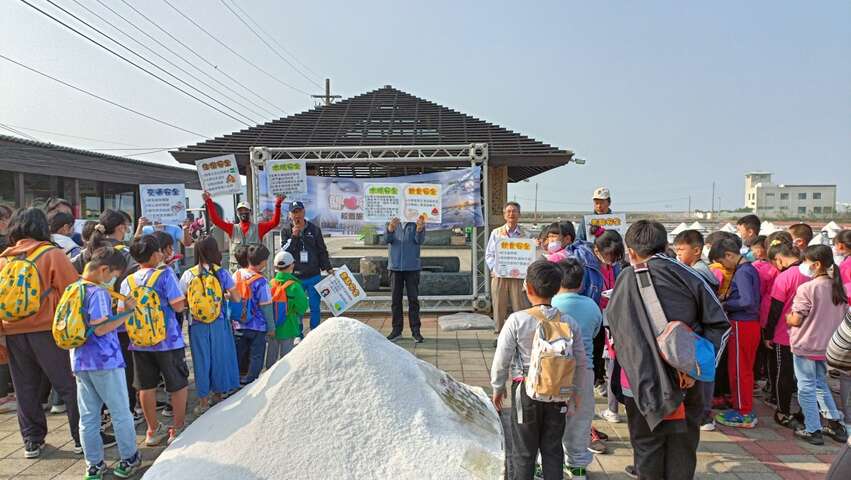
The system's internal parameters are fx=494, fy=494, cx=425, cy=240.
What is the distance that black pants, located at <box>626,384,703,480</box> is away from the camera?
2578mm

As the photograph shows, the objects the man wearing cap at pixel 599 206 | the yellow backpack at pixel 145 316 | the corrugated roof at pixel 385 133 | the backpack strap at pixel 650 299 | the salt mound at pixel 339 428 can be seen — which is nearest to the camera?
the backpack strap at pixel 650 299

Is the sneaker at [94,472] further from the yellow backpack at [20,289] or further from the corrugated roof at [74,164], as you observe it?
the corrugated roof at [74,164]

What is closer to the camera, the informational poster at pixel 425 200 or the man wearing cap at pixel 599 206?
the man wearing cap at pixel 599 206

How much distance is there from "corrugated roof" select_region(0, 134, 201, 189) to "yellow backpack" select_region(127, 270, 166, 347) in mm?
13699

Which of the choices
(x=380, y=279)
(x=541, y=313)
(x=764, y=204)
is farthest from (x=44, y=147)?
(x=764, y=204)

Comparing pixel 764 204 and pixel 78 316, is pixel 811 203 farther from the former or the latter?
pixel 78 316

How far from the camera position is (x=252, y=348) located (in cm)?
483

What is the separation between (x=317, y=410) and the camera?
2904 millimetres

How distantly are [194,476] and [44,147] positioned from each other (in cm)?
1613

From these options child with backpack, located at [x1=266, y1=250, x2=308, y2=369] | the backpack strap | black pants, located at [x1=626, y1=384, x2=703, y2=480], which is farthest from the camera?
child with backpack, located at [x1=266, y1=250, x2=308, y2=369]

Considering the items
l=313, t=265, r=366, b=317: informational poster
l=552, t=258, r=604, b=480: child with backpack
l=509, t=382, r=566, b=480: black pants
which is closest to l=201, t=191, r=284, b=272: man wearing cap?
l=313, t=265, r=366, b=317: informational poster

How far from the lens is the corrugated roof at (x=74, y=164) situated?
45.0 feet

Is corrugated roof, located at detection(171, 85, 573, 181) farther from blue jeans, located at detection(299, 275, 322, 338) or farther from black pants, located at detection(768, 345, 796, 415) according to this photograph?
black pants, located at detection(768, 345, 796, 415)

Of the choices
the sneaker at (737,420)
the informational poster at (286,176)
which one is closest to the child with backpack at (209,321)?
the informational poster at (286,176)
